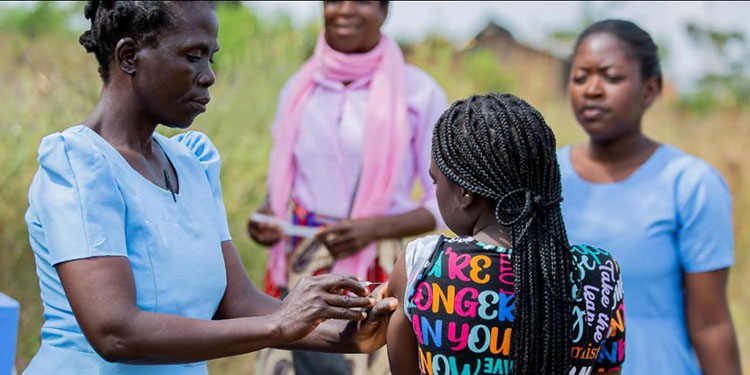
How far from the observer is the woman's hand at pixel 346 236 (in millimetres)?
4000

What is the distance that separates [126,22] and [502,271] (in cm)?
104

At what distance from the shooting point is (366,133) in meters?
4.13

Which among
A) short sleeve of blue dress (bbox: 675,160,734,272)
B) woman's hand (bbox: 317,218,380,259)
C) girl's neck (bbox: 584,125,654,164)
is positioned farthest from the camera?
woman's hand (bbox: 317,218,380,259)

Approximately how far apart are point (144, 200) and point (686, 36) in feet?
45.7

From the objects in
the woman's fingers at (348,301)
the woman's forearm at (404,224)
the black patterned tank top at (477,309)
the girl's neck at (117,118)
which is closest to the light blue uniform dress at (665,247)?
the woman's forearm at (404,224)

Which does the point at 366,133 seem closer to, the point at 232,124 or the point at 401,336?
the point at 401,336

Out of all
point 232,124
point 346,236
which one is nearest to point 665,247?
point 346,236

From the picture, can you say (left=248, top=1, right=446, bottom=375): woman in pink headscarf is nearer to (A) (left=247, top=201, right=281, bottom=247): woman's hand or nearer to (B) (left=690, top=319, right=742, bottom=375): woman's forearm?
(A) (left=247, top=201, right=281, bottom=247): woman's hand

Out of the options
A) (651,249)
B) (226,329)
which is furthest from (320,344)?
(651,249)

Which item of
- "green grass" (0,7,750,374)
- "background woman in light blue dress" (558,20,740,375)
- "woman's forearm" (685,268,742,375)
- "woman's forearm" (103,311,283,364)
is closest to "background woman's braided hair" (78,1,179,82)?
"woman's forearm" (103,311,283,364)

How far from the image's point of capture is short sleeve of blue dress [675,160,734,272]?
3.26m

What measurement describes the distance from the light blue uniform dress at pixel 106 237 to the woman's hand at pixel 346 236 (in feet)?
5.23

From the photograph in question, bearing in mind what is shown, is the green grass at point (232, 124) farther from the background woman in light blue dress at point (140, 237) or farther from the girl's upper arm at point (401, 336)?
the girl's upper arm at point (401, 336)

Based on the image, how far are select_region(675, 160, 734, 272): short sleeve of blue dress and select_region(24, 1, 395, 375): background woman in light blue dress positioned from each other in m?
1.32
